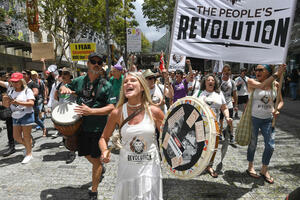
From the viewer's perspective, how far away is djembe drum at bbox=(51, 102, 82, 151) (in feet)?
9.86

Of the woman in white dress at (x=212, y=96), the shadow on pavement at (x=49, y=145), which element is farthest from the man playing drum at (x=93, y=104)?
the shadow on pavement at (x=49, y=145)

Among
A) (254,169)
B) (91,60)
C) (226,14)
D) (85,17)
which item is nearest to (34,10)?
(85,17)

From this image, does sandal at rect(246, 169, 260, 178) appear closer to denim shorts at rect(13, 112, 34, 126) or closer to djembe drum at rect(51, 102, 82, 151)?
djembe drum at rect(51, 102, 82, 151)

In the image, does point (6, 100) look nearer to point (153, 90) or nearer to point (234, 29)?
point (153, 90)

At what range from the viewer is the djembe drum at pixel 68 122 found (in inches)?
118

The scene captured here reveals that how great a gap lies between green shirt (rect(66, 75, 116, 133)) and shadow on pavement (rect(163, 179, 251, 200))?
1.55m

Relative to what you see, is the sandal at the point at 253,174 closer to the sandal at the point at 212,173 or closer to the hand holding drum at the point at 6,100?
the sandal at the point at 212,173

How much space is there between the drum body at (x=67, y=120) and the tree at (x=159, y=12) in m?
24.2

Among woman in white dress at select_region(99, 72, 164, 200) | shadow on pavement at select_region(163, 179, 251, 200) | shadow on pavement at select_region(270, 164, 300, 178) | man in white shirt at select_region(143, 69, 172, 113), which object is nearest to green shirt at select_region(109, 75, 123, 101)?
man in white shirt at select_region(143, 69, 172, 113)

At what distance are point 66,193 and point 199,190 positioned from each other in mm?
2168

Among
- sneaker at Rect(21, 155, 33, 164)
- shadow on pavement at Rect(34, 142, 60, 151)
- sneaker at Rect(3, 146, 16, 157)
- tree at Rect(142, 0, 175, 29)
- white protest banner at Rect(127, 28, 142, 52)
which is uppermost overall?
tree at Rect(142, 0, 175, 29)

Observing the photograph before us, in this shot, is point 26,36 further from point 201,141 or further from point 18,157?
point 201,141

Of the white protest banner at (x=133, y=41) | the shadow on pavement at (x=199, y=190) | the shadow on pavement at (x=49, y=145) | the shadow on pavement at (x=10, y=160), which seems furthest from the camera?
the white protest banner at (x=133, y=41)

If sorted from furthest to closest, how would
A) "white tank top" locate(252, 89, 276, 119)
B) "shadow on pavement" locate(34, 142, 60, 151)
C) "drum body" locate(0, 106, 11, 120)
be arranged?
1. "shadow on pavement" locate(34, 142, 60, 151)
2. "drum body" locate(0, 106, 11, 120)
3. "white tank top" locate(252, 89, 276, 119)
